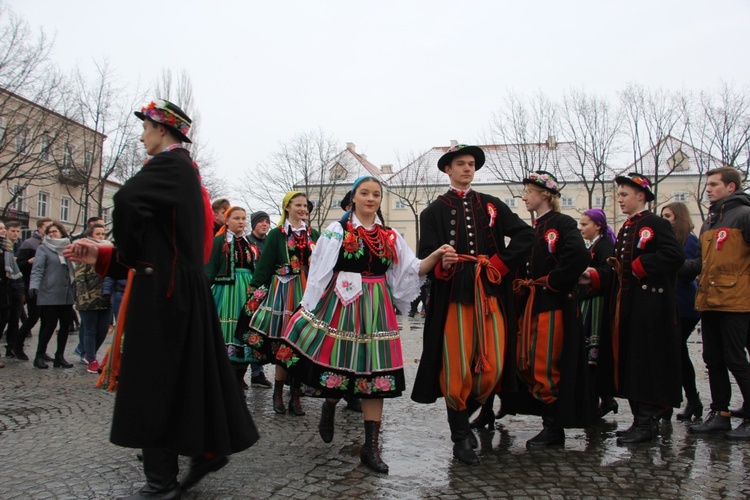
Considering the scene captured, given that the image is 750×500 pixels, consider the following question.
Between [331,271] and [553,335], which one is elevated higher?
[331,271]

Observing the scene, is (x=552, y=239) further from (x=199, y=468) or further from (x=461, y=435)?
(x=199, y=468)

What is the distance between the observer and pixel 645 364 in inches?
196

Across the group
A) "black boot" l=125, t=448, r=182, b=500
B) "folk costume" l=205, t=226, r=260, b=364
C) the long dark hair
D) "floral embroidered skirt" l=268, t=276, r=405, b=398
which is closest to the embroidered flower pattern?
"floral embroidered skirt" l=268, t=276, r=405, b=398

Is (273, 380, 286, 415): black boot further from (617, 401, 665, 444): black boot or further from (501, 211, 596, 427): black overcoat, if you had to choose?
(617, 401, 665, 444): black boot

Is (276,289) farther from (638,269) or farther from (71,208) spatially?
(71,208)

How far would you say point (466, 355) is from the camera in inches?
175

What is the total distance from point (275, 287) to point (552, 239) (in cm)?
282

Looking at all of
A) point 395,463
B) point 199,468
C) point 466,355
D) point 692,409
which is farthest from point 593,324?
point 199,468

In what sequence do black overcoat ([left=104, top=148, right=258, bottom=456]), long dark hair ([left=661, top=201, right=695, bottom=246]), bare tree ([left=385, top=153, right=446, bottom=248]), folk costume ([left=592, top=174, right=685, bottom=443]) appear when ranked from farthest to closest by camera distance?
1. bare tree ([left=385, top=153, right=446, bottom=248])
2. long dark hair ([left=661, top=201, right=695, bottom=246])
3. folk costume ([left=592, top=174, right=685, bottom=443])
4. black overcoat ([left=104, top=148, right=258, bottom=456])

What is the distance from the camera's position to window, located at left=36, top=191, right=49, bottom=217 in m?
41.4

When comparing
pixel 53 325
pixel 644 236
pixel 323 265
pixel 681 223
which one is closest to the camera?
pixel 323 265

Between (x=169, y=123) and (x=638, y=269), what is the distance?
3736mm

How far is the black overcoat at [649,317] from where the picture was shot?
493 centimetres

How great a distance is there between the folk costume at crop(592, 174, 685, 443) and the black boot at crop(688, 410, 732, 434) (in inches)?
14.8
